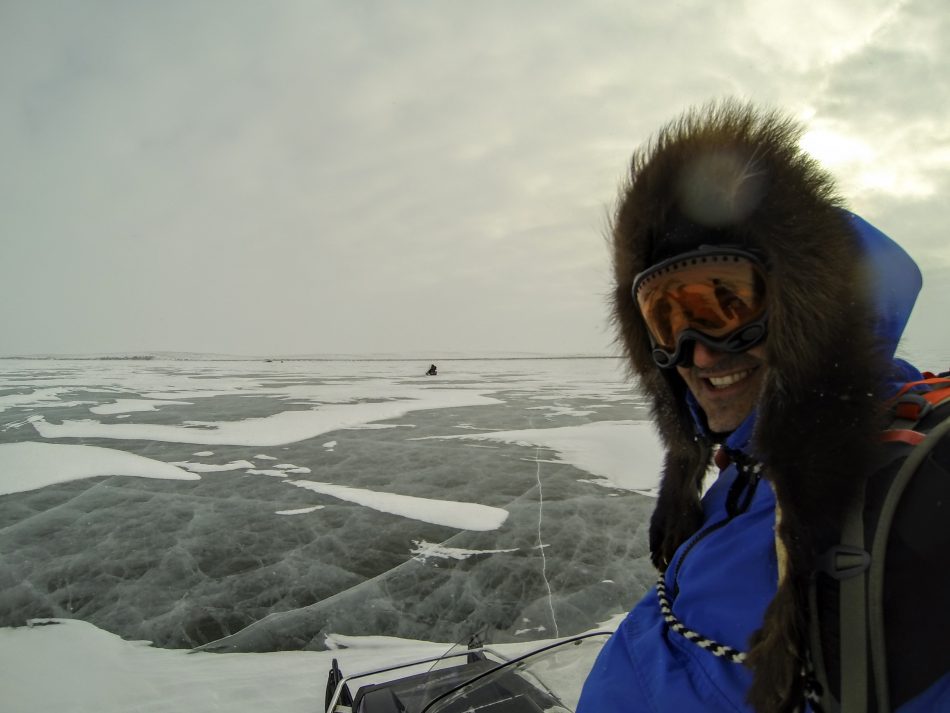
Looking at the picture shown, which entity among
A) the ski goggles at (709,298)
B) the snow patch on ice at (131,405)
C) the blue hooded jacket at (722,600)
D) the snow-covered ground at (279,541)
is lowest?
the snow-covered ground at (279,541)

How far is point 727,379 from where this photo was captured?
108 centimetres

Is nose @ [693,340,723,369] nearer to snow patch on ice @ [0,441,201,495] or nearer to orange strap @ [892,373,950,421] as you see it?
orange strap @ [892,373,950,421]

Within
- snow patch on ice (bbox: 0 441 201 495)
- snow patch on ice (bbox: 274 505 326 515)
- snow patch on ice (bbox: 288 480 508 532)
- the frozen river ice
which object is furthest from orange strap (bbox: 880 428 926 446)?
snow patch on ice (bbox: 0 441 201 495)

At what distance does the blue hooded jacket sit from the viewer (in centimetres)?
87

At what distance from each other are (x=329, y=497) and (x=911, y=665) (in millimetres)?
5182

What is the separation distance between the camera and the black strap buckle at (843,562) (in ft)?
2.21

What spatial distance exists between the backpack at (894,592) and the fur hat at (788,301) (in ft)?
0.12

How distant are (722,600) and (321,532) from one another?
13.2ft

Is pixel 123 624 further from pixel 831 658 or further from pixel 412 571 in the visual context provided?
pixel 831 658

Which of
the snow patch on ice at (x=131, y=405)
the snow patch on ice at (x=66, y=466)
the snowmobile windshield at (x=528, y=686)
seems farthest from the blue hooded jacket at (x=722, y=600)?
the snow patch on ice at (x=131, y=405)

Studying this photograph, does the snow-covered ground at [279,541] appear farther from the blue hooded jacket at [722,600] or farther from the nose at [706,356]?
the nose at [706,356]

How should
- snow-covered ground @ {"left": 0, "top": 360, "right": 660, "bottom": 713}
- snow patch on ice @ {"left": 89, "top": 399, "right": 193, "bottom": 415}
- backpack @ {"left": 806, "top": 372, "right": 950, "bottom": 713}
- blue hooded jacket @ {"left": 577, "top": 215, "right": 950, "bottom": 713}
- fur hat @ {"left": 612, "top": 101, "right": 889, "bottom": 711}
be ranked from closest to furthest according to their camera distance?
1. backpack @ {"left": 806, "top": 372, "right": 950, "bottom": 713}
2. fur hat @ {"left": 612, "top": 101, "right": 889, "bottom": 711}
3. blue hooded jacket @ {"left": 577, "top": 215, "right": 950, "bottom": 713}
4. snow-covered ground @ {"left": 0, "top": 360, "right": 660, "bottom": 713}
5. snow patch on ice @ {"left": 89, "top": 399, "right": 193, "bottom": 415}

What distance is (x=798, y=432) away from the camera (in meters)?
0.84

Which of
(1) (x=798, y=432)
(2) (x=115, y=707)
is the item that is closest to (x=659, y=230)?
(1) (x=798, y=432)
